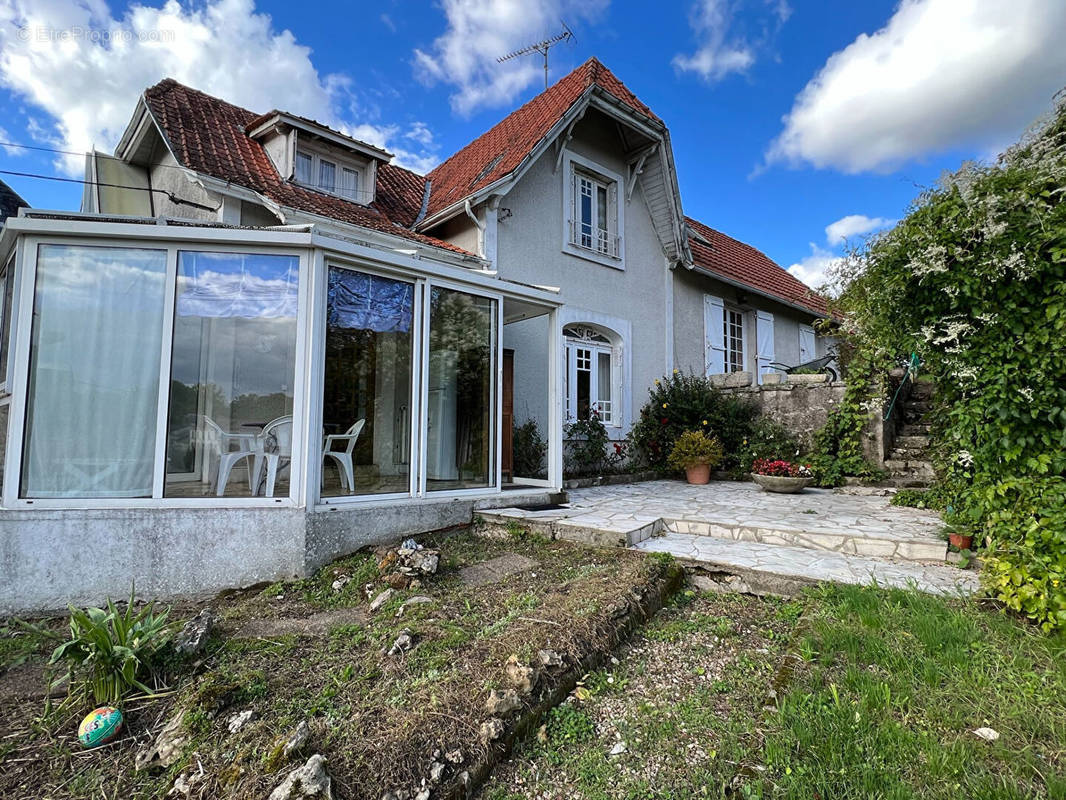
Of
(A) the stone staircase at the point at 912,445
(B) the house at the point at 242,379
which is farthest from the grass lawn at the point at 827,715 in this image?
(A) the stone staircase at the point at 912,445

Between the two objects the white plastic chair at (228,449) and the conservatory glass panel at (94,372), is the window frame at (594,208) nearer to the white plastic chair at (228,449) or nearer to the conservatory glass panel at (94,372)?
the white plastic chair at (228,449)

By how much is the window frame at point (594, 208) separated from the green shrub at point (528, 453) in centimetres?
329

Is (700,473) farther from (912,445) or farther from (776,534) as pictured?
(776,534)

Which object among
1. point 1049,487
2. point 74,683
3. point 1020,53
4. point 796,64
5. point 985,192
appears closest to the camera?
point 74,683

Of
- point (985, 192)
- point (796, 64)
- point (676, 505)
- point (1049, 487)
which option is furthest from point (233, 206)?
point (796, 64)

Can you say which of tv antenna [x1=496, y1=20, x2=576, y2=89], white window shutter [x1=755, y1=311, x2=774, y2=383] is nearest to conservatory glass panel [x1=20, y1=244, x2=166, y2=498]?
tv antenna [x1=496, y1=20, x2=576, y2=89]

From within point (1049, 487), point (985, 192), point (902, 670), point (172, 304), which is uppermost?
point (985, 192)

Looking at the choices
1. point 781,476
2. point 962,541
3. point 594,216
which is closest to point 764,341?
point 594,216

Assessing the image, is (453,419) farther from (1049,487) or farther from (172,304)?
(1049,487)

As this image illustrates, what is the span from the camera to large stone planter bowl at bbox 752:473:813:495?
6.68 m

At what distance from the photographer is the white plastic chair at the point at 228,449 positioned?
14.0ft

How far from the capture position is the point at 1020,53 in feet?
20.4

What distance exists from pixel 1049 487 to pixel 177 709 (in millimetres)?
4321

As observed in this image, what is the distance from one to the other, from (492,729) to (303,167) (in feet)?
26.4
